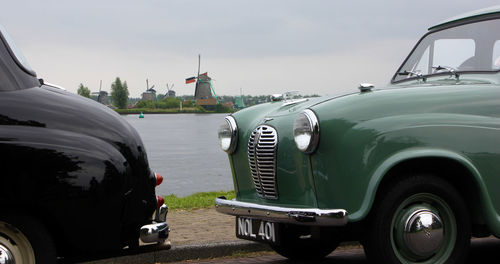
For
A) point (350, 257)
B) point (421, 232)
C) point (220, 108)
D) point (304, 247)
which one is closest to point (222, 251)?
point (304, 247)

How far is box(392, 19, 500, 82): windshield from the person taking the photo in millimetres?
5535

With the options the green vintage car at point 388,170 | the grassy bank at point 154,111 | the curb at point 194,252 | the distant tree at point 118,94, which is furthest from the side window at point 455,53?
the distant tree at point 118,94

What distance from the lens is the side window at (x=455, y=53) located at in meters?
5.68

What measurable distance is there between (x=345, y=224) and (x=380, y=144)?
57cm

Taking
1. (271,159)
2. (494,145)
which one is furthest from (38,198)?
(494,145)

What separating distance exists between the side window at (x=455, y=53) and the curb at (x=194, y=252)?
2.35 meters

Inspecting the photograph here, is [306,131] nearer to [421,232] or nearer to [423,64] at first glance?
[421,232]

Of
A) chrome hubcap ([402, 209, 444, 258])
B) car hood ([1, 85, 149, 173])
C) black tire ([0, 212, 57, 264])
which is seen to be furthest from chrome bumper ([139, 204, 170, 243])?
chrome hubcap ([402, 209, 444, 258])

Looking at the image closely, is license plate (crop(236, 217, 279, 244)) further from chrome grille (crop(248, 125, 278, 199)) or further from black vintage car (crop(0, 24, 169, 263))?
black vintage car (crop(0, 24, 169, 263))

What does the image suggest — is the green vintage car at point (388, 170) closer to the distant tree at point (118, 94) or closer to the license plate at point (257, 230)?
the license plate at point (257, 230)

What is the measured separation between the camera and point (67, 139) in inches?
158

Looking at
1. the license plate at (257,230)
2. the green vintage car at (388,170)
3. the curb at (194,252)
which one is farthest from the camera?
the curb at (194,252)

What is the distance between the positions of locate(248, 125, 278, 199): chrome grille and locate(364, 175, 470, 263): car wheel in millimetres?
869

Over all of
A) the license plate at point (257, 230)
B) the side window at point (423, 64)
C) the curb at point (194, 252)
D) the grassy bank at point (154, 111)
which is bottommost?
the grassy bank at point (154, 111)
